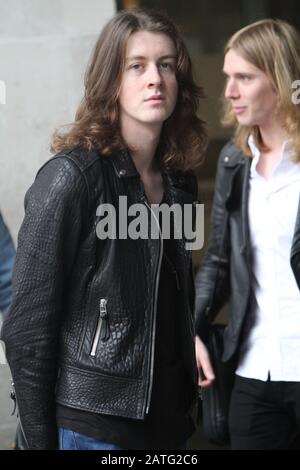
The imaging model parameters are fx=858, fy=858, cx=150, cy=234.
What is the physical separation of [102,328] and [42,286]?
201 millimetres

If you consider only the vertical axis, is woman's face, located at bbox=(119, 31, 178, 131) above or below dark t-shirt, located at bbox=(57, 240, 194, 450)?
above

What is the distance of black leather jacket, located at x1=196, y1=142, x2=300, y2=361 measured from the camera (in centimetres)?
350

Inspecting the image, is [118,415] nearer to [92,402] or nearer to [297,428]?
[92,402]

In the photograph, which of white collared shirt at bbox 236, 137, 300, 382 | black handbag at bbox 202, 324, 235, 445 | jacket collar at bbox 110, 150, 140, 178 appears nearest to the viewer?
jacket collar at bbox 110, 150, 140, 178

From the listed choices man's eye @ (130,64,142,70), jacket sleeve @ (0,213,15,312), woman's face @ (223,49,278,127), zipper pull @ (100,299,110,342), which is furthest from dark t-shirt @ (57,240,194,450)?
woman's face @ (223,49,278,127)

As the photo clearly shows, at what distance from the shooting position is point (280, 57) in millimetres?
3457

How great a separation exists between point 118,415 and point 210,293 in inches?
57.4

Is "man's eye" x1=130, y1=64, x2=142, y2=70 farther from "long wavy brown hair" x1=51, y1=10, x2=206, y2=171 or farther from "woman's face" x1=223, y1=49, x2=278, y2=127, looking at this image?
"woman's face" x1=223, y1=49, x2=278, y2=127

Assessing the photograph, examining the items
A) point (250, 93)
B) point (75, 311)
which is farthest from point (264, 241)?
point (75, 311)

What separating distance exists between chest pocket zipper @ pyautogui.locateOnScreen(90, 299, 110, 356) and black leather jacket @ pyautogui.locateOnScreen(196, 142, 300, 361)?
1.21 metres

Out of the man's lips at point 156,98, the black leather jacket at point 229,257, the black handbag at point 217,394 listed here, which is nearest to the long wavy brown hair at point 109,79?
the man's lips at point 156,98

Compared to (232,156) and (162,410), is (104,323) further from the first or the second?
(232,156)

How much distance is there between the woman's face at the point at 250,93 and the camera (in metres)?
3.50

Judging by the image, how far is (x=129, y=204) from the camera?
2475mm
